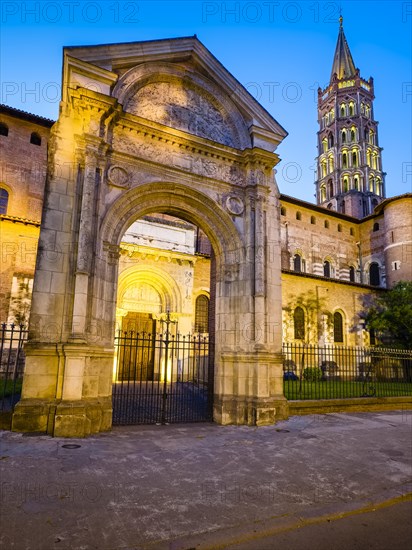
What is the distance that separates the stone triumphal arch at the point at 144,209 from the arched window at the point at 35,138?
17.7m

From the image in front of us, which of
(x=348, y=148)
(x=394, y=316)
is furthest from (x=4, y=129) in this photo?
(x=348, y=148)

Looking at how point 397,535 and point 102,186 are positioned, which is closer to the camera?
point 397,535

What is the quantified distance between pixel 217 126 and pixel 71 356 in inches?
313

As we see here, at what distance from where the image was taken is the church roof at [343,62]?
6066 centimetres

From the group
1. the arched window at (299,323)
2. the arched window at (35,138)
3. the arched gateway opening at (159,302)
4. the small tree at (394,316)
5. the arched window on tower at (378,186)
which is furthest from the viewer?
the arched window on tower at (378,186)

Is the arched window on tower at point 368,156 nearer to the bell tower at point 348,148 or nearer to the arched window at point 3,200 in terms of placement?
the bell tower at point 348,148

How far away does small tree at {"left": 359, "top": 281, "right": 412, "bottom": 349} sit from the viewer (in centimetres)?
2559

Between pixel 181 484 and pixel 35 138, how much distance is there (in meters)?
25.8

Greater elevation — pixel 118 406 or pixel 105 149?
pixel 105 149

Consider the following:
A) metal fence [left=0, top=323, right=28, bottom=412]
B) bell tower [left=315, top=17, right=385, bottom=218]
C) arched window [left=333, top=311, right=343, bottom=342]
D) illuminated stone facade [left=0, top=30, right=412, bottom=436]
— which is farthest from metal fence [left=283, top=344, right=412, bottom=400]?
bell tower [left=315, top=17, right=385, bottom=218]

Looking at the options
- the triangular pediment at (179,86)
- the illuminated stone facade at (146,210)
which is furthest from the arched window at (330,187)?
the illuminated stone facade at (146,210)

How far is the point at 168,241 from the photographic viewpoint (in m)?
21.7

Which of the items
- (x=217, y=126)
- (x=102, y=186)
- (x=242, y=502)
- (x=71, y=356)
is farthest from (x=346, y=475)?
(x=217, y=126)

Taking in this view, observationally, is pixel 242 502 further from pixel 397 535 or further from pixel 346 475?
pixel 346 475
